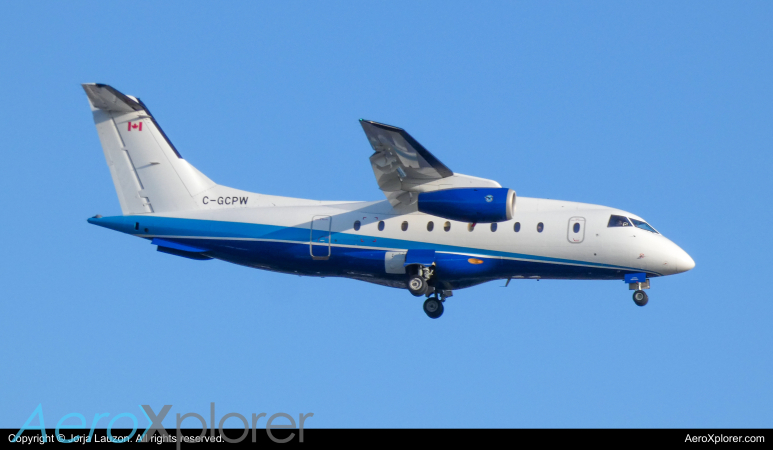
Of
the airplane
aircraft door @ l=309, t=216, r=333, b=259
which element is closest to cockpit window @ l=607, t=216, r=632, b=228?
the airplane

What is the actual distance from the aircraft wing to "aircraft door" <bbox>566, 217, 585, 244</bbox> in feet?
6.22

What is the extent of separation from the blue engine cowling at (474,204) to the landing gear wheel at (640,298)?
10.7 ft

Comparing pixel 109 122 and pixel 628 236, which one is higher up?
pixel 109 122

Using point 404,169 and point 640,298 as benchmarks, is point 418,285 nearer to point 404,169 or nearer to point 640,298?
point 404,169

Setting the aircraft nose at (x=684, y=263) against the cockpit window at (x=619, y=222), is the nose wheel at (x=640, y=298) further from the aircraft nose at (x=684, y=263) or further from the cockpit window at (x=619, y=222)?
the cockpit window at (x=619, y=222)

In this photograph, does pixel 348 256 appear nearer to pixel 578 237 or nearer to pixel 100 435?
pixel 578 237

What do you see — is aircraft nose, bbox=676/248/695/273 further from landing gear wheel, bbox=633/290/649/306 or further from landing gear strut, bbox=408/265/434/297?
landing gear strut, bbox=408/265/434/297

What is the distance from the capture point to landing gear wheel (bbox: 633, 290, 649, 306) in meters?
22.6

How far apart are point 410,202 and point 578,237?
383 cm

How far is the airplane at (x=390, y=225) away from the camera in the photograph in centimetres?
2255

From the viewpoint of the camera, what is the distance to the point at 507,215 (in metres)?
22.2

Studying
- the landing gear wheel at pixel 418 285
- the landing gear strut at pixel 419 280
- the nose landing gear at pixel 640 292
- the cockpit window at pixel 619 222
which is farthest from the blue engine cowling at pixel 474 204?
the nose landing gear at pixel 640 292

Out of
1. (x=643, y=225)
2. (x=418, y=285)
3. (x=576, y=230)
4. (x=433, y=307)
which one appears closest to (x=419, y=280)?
(x=418, y=285)

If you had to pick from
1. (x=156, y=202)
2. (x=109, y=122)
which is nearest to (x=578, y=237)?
(x=156, y=202)
